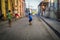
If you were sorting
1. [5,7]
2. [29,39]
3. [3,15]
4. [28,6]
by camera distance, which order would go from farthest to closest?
[28,6] → [5,7] → [3,15] → [29,39]

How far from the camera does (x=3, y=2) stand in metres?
43.4

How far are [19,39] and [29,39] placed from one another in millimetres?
620

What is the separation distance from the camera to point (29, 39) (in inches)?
515

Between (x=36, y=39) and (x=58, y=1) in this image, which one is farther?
(x=58, y=1)

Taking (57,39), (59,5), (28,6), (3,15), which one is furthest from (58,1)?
(28,6)

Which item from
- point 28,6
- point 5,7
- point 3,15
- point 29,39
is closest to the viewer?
point 29,39

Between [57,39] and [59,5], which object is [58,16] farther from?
[57,39]

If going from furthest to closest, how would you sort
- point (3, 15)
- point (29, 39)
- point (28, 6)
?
point (28, 6), point (3, 15), point (29, 39)

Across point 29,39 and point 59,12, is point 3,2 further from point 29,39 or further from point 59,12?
point 29,39

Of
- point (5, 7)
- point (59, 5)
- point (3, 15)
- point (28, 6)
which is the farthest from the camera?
point (28, 6)

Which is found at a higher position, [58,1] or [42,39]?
[58,1]

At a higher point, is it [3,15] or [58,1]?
[58,1]

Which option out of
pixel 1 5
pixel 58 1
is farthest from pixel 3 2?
pixel 58 1

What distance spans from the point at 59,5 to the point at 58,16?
2.01 metres
